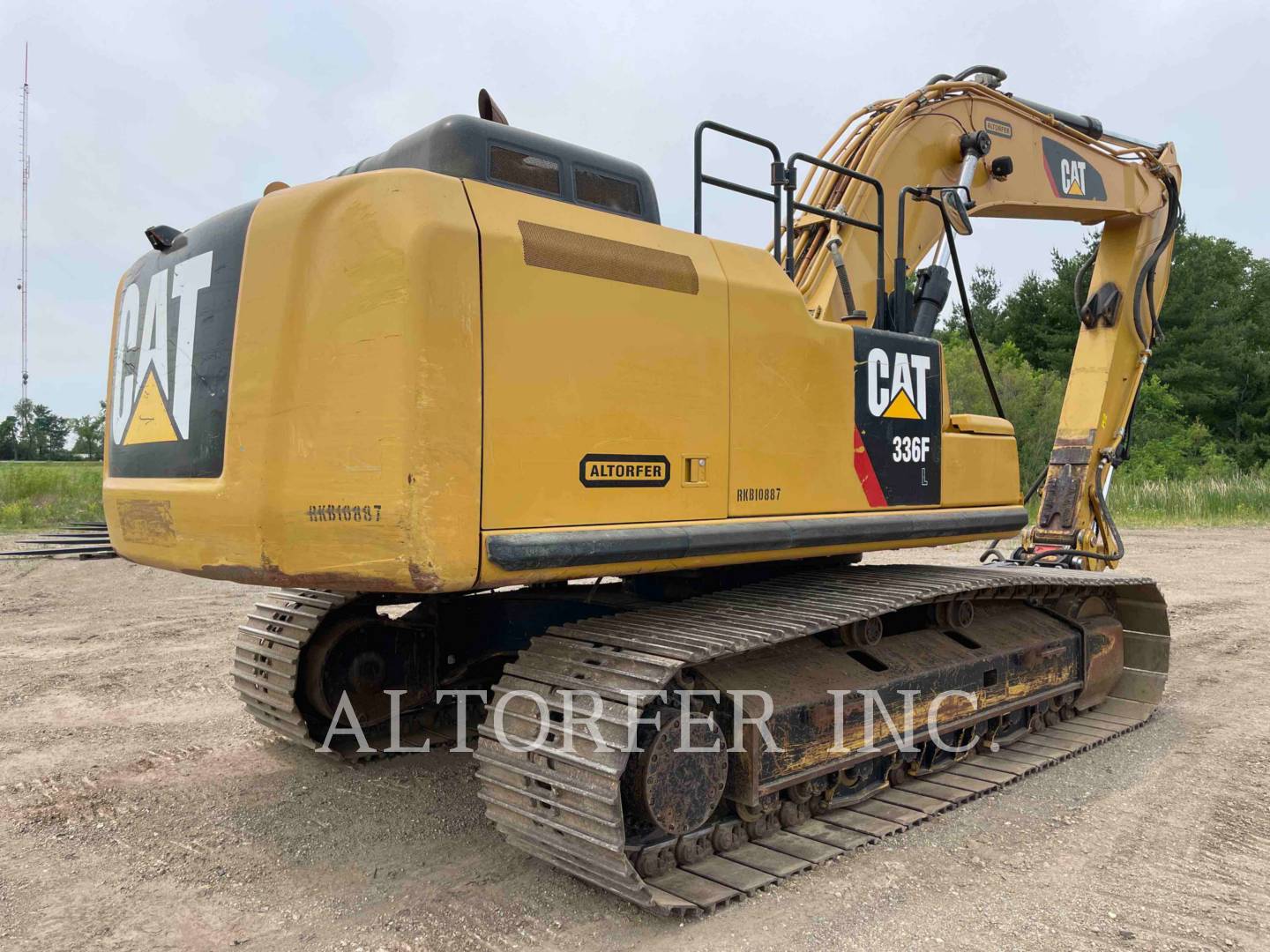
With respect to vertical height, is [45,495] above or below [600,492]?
below

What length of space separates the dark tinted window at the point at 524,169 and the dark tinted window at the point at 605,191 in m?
0.10

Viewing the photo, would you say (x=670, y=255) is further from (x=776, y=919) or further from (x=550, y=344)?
(x=776, y=919)

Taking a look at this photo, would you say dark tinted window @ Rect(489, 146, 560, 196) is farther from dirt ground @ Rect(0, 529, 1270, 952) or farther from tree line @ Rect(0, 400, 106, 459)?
tree line @ Rect(0, 400, 106, 459)

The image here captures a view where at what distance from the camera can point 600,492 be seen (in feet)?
10.6

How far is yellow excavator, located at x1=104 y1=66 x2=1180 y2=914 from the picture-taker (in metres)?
2.93

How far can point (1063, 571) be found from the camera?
5.49 m

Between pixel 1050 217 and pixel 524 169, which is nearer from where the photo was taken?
pixel 524 169

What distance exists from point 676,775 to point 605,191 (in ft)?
6.97

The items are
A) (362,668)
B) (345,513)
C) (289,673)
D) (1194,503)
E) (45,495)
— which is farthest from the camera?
(1194,503)

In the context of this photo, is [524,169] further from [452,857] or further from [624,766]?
[452,857]

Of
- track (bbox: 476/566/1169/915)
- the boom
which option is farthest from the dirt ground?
the boom

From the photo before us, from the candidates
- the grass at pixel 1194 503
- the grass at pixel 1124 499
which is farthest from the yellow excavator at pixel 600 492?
the grass at pixel 1194 503

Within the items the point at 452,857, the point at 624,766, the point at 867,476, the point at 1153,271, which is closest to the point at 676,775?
the point at 624,766

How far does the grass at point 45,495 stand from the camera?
48.0 feet
